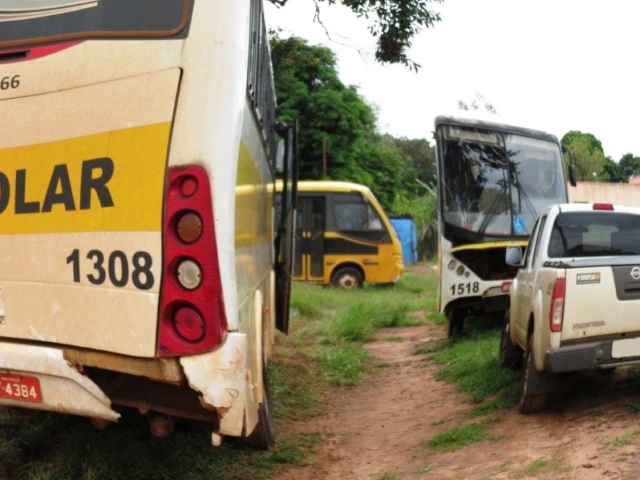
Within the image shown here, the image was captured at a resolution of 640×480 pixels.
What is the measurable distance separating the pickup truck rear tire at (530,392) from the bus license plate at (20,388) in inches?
152

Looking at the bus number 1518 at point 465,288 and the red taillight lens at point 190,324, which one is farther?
the bus number 1518 at point 465,288

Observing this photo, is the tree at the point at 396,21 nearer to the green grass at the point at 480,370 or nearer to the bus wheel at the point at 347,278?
the green grass at the point at 480,370

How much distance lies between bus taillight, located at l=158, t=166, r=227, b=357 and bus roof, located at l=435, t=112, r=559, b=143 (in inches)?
326

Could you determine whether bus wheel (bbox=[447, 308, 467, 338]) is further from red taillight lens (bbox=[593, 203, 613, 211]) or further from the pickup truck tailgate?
the pickup truck tailgate

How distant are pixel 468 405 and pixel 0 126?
5.01 meters

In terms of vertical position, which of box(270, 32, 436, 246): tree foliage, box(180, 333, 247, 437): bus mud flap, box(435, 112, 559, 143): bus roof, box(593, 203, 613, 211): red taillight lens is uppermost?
box(270, 32, 436, 246): tree foliage

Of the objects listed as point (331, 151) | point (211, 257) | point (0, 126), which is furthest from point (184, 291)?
point (331, 151)

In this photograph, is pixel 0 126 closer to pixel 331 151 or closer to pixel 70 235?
pixel 70 235

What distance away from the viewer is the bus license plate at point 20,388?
160 inches

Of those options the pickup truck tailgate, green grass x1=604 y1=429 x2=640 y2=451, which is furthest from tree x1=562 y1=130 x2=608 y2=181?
green grass x1=604 y1=429 x2=640 y2=451

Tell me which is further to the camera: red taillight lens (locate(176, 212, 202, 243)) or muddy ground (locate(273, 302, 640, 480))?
muddy ground (locate(273, 302, 640, 480))

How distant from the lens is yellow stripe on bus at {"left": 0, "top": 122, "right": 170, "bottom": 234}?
385 cm

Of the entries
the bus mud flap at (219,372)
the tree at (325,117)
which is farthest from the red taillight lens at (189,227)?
the tree at (325,117)

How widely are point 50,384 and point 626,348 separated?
4.16 m
